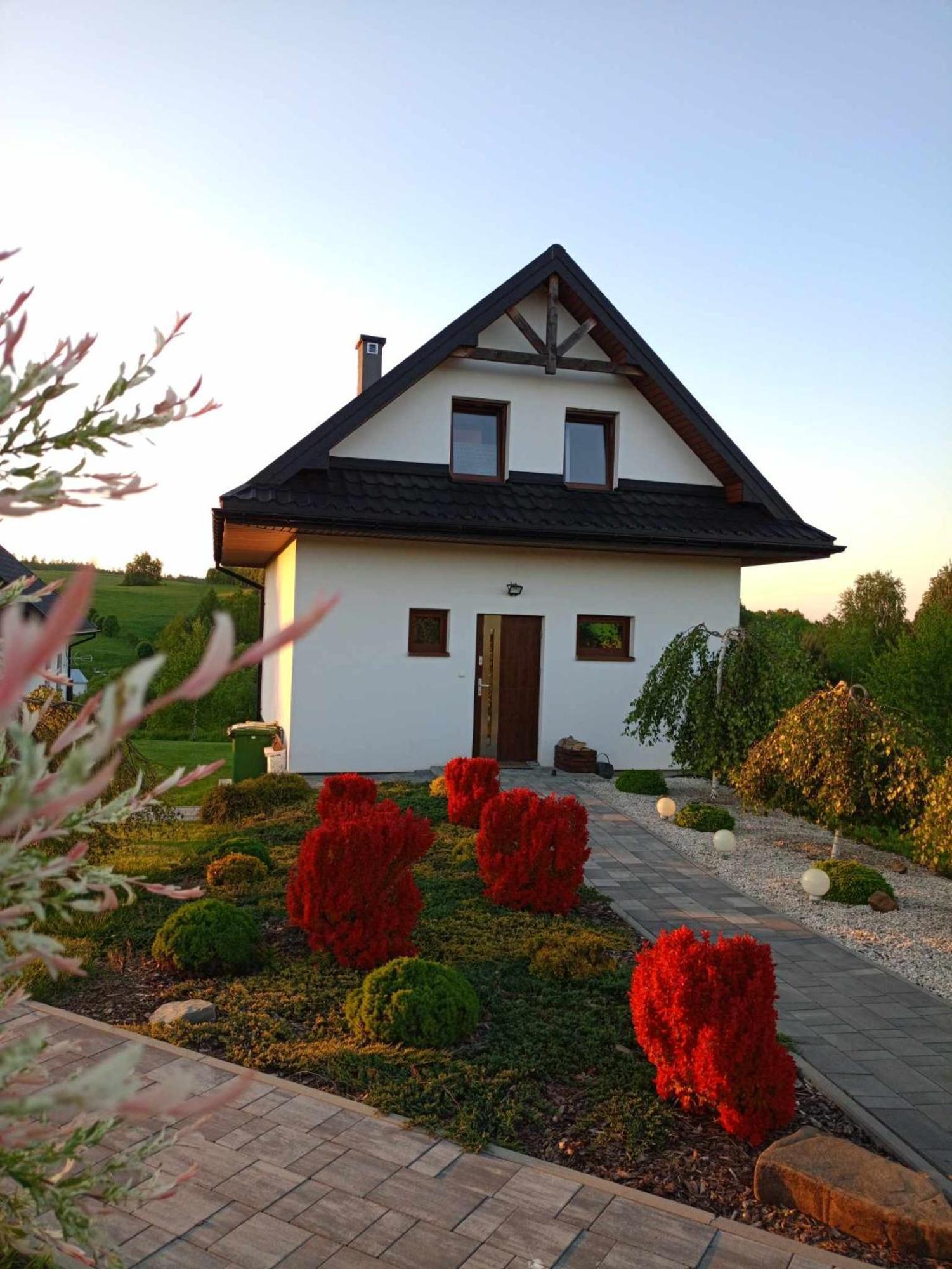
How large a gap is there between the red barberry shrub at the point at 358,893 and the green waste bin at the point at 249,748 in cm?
777

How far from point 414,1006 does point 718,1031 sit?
1.51 metres

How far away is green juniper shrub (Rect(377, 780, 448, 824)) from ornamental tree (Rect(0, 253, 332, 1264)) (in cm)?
768

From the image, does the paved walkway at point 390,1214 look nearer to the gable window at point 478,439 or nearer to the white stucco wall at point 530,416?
the white stucco wall at point 530,416

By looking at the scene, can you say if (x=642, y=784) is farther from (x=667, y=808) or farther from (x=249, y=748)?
(x=249, y=748)

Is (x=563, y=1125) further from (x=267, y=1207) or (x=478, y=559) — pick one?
(x=478, y=559)

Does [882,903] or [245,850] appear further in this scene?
[245,850]

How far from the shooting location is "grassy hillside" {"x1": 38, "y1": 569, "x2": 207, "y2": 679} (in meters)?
37.4

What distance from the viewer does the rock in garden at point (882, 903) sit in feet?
25.2

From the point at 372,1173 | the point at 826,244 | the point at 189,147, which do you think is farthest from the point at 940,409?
the point at 372,1173

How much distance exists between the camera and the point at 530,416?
1413 cm

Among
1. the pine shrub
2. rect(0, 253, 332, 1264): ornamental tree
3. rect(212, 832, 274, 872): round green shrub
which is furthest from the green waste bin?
rect(0, 253, 332, 1264): ornamental tree

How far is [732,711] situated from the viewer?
11.8 metres

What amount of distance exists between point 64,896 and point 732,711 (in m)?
11.0

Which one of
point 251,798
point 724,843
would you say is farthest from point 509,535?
point 724,843
